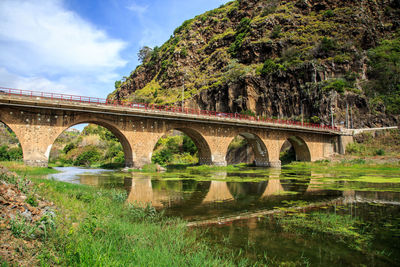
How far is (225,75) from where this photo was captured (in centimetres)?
5972

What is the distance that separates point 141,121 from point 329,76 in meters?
40.2

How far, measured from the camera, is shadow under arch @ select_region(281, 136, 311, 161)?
1551 inches

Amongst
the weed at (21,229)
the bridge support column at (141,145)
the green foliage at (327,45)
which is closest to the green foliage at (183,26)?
the green foliage at (327,45)

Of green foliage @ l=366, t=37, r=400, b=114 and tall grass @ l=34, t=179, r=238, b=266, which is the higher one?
green foliage @ l=366, t=37, r=400, b=114

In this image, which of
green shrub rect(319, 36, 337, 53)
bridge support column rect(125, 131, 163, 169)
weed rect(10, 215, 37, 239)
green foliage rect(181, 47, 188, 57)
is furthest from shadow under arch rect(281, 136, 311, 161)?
green foliage rect(181, 47, 188, 57)

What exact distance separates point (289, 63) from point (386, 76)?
17675 mm

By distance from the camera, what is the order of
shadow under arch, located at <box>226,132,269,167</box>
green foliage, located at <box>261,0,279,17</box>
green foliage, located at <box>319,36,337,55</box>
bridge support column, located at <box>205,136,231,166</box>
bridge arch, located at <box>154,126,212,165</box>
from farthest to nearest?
1. green foliage, located at <box>261,0,279,17</box>
2. green foliage, located at <box>319,36,337,55</box>
3. shadow under arch, located at <box>226,132,269,167</box>
4. bridge support column, located at <box>205,136,231,166</box>
5. bridge arch, located at <box>154,126,212,165</box>

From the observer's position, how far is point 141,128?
86.8 feet

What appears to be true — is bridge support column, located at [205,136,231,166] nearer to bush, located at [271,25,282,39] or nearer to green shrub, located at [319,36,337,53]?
green shrub, located at [319,36,337,53]

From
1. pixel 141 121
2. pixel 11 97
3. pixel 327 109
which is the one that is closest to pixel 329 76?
pixel 327 109

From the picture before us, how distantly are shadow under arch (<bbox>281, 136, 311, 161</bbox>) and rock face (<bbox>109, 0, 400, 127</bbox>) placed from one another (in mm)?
7778

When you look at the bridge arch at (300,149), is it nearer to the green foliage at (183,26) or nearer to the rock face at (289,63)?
the rock face at (289,63)

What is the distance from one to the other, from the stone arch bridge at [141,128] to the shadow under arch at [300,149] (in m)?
0.16

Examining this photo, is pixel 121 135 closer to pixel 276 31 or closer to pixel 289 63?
pixel 289 63
